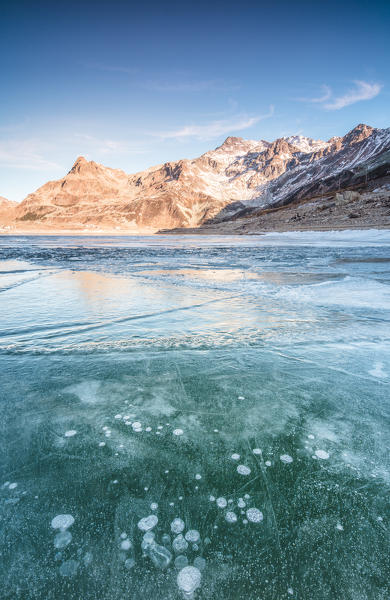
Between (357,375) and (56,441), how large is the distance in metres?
3.02

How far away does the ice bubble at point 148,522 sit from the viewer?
5.40ft

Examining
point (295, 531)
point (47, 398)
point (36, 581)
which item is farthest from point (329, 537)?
point (47, 398)

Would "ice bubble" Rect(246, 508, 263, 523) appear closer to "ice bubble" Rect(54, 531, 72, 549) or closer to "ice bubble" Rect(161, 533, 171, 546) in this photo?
"ice bubble" Rect(161, 533, 171, 546)

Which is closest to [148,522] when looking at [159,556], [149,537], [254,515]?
[149,537]

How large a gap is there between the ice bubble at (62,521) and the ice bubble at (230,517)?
2.79 ft

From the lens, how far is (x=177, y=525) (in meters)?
1.66

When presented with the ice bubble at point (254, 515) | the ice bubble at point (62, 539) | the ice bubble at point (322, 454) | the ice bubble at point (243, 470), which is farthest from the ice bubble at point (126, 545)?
the ice bubble at point (322, 454)

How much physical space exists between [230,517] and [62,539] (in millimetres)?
893

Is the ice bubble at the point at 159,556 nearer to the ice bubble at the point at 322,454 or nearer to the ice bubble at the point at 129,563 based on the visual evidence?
the ice bubble at the point at 129,563

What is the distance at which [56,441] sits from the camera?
2324mm

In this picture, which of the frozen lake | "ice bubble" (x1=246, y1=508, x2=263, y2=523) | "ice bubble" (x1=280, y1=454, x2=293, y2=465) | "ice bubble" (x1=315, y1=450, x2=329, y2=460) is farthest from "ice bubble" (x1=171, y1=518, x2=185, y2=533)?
"ice bubble" (x1=315, y1=450, x2=329, y2=460)

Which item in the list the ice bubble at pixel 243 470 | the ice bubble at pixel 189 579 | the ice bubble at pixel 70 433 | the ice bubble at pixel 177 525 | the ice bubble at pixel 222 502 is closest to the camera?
the ice bubble at pixel 189 579

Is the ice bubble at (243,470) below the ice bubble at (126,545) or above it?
below

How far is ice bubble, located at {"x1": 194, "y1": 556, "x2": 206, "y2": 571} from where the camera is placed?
4.76 ft
